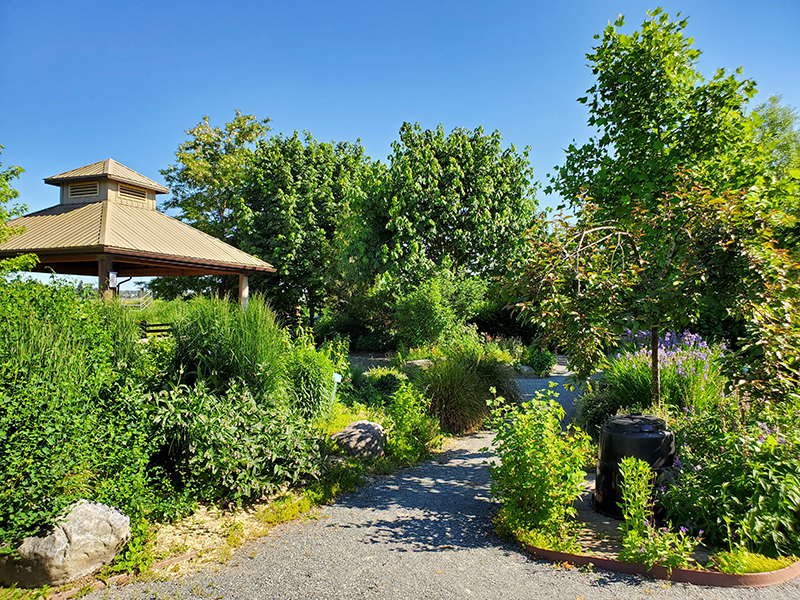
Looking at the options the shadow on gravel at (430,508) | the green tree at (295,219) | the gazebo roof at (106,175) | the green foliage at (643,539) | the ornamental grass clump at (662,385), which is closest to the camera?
the green foliage at (643,539)

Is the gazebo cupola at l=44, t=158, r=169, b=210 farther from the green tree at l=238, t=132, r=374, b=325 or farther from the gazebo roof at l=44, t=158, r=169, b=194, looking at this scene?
the green tree at l=238, t=132, r=374, b=325

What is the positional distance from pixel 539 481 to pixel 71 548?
9.93 ft

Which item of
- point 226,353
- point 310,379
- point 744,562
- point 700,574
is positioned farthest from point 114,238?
point 744,562

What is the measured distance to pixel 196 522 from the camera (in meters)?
3.61

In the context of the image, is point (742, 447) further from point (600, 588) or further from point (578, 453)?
point (600, 588)

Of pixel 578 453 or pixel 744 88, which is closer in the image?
pixel 578 453

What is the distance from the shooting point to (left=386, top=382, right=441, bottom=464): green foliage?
5.30 metres

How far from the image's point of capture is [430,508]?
4035 mm

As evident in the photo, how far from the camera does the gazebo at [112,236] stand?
9828 millimetres

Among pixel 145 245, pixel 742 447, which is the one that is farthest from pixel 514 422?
pixel 145 245

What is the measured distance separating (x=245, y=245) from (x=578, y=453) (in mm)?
16084

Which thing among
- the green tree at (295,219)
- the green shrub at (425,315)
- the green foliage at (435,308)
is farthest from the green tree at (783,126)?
the green tree at (295,219)

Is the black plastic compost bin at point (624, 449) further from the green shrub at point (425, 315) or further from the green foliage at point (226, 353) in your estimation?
the green shrub at point (425, 315)

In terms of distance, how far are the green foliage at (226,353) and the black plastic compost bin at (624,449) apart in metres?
3.01
